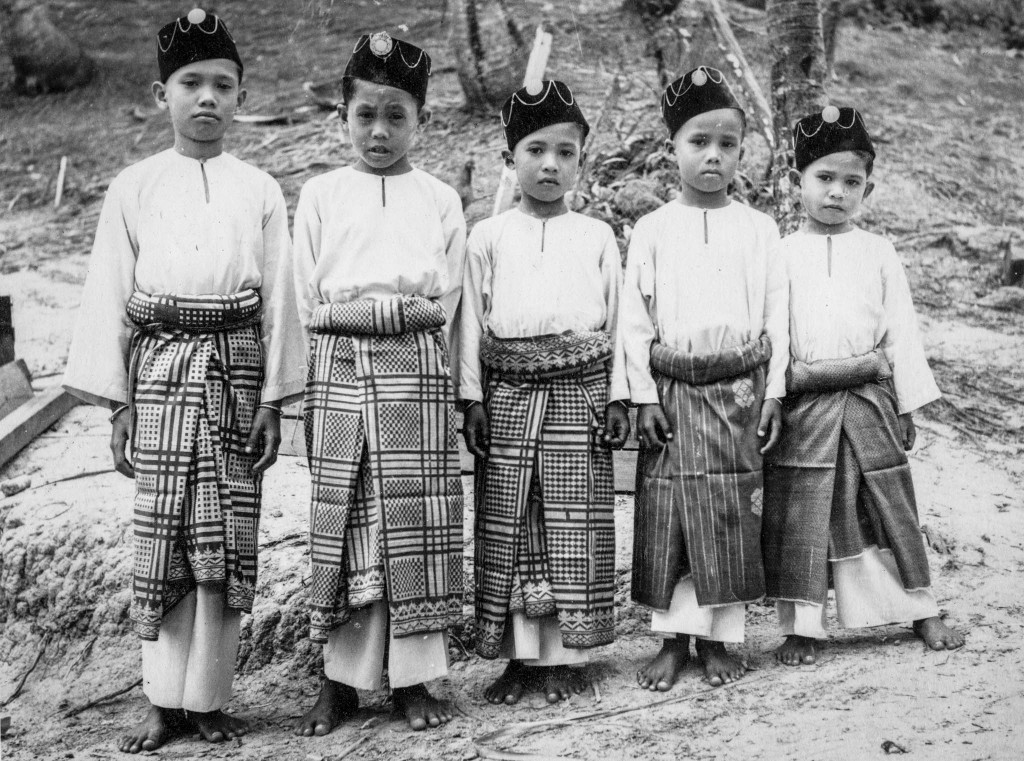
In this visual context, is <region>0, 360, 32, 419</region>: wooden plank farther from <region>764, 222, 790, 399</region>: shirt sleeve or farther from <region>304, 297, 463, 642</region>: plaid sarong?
<region>764, 222, 790, 399</region>: shirt sleeve

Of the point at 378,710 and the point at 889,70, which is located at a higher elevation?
the point at 889,70

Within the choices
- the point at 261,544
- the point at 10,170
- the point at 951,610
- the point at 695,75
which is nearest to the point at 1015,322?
the point at 951,610

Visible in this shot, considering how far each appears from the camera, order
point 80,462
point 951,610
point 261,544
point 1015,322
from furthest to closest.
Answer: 1. point 1015,322
2. point 80,462
3. point 261,544
4. point 951,610

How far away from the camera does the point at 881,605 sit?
355 centimetres

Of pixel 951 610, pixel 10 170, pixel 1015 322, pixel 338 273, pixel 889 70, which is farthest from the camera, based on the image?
pixel 889 70

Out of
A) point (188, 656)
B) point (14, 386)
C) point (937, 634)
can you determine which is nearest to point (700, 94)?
point (937, 634)

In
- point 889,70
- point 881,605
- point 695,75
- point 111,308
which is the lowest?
point 881,605

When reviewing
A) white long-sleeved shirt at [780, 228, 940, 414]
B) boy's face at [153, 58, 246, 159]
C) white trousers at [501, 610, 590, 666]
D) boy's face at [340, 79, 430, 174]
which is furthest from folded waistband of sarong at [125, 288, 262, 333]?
white long-sleeved shirt at [780, 228, 940, 414]

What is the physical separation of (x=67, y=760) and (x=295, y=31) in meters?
7.86

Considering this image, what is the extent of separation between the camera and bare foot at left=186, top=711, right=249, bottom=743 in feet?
10.8

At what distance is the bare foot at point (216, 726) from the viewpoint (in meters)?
3.28

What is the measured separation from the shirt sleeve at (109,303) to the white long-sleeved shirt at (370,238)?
0.52m

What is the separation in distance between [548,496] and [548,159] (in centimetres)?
109

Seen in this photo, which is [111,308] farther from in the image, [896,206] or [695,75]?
[896,206]
